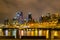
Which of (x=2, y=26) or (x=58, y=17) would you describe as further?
(x=58, y=17)

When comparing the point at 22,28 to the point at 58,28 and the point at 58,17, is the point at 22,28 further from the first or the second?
the point at 58,17

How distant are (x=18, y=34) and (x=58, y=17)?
482 centimetres

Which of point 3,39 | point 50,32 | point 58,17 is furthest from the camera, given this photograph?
point 58,17

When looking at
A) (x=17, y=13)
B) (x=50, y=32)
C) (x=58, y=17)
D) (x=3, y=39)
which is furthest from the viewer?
(x=17, y=13)

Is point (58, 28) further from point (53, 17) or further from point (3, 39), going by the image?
point (53, 17)

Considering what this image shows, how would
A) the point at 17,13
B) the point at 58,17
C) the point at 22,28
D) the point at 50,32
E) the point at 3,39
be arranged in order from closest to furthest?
the point at 3,39 < the point at 50,32 < the point at 22,28 < the point at 58,17 < the point at 17,13

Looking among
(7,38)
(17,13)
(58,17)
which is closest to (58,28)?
(7,38)

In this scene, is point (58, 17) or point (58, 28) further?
point (58, 17)

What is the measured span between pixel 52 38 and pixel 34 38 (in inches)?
34.0

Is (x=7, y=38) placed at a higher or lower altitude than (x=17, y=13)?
lower

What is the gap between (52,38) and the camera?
968cm

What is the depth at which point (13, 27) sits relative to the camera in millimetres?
10828

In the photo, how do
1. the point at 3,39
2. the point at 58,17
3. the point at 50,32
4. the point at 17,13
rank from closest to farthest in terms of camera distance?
1. the point at 3,39
2. the point at 50,32
3. the point at 58,17
4. the point at 17,13

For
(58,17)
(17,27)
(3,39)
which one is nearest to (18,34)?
(17,27)
